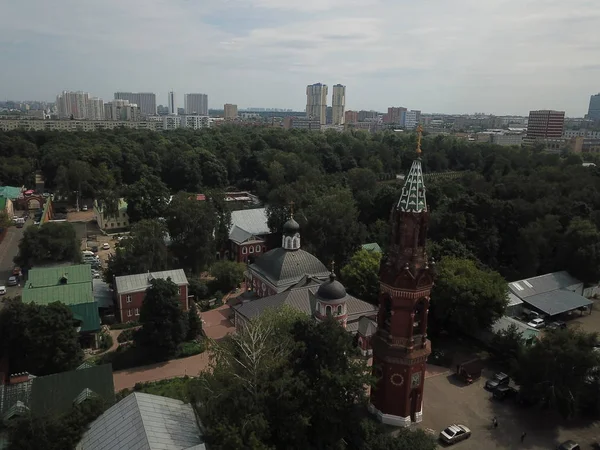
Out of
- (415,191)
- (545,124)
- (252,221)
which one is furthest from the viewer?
(545,124)

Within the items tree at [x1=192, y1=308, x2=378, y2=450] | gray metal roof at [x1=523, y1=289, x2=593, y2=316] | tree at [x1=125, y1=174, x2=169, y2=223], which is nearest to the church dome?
tree at [x1=192, y1=308, x2=378, y2=450]

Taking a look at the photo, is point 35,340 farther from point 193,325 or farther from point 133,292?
point 193,325

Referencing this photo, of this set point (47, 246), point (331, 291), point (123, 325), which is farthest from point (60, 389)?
point (47, 246)

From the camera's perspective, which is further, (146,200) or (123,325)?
(146,200)

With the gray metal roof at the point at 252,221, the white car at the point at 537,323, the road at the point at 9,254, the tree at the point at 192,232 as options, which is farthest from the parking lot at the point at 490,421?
the road at the point at 9,254

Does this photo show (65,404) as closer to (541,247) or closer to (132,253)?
(132,253)

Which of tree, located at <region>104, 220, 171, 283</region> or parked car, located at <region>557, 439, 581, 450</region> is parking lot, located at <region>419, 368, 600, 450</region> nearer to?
parked car, located at <region>557, 439, 581, 450</region>
